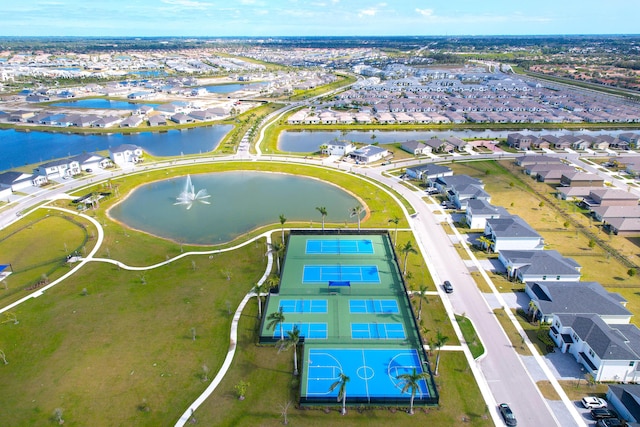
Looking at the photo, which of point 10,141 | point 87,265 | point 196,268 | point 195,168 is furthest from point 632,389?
point 10,141

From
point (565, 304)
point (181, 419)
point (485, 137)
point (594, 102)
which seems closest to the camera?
point (181, 419)

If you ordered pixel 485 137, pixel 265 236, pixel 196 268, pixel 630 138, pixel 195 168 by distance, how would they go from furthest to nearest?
pixel 485 137
pixel 630 138
pixel 195 168
pixel 265 236
pixel 196 268

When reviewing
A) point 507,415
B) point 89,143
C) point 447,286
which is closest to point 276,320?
point 507,415

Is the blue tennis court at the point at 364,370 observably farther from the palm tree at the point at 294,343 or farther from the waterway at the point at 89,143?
the waterway at the point at 89,143

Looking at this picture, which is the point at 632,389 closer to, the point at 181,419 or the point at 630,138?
the point at 181,419

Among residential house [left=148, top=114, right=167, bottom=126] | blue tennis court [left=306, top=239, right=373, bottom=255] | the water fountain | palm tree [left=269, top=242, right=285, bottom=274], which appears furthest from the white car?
residential house [left=148, top=114, right=167, bottom=126]

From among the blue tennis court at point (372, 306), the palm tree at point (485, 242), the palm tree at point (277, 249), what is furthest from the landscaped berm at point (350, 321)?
the palm tree at point (485, 242)

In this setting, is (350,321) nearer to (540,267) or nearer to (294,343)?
(294,343)

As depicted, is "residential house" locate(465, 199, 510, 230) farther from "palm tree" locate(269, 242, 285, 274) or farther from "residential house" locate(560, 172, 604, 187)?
"palm tree" locate(269, 242, 285, 274)
